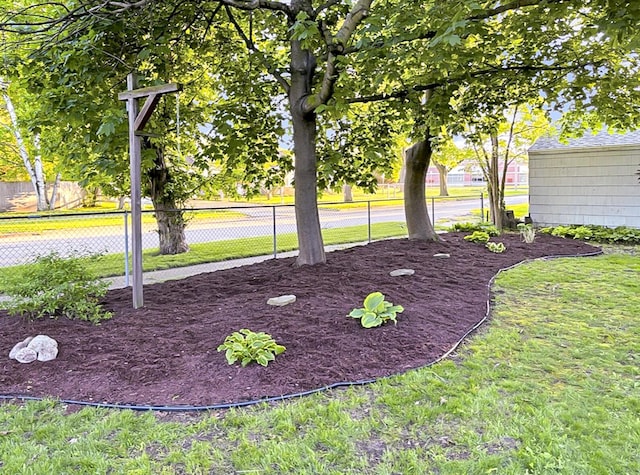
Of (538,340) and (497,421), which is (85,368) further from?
(538,340)

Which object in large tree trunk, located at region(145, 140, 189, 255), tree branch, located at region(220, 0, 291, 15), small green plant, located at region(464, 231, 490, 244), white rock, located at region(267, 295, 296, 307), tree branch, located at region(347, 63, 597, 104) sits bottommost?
white rock, located at region(267, 295, 296, 307)

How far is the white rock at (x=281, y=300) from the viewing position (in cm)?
455

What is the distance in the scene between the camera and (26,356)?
336 centimetres

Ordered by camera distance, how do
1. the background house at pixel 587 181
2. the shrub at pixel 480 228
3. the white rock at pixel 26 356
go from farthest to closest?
the background house at pixel 587 181
the shrub at pixel 480 228
the white rock at pixel 26 356

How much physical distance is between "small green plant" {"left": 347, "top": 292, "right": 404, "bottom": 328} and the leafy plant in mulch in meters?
7.91

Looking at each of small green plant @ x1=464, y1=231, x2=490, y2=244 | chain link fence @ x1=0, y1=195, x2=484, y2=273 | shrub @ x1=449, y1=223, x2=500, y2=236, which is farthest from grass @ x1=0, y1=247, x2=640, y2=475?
shrub @ x1=449, y1=223, x2=500, y2=236

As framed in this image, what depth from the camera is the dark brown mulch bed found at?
2.96 m

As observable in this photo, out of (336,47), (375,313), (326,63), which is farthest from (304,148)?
(375,313)

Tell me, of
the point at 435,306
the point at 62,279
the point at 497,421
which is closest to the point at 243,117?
the point at 62,279

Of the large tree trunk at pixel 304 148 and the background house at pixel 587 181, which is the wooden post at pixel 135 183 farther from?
the background house at pixel 587 181

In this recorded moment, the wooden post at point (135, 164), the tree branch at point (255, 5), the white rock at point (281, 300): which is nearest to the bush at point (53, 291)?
the wooden post at point (135, 164)

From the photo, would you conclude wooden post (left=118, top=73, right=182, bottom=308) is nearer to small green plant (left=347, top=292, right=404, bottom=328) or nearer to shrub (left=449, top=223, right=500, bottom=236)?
small green plant (left=347, top=292, right=404, bottom=328)

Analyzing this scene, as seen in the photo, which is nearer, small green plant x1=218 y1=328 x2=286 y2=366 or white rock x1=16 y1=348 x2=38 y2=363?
small green plant x1=218 y1=328 x2=286 y2=366

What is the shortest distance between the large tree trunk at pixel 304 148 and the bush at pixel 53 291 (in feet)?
9.18
